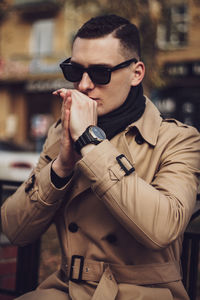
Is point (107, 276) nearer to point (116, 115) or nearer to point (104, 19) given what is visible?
point (116, 115)

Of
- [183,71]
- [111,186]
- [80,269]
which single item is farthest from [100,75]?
[183,71]

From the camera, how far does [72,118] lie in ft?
6.24

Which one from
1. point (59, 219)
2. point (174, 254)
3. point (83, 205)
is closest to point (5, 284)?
point (59, 219)

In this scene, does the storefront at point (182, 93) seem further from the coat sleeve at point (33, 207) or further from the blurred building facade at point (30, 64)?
the coat sleeve at point (33, 207)

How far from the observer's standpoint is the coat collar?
6.69ft

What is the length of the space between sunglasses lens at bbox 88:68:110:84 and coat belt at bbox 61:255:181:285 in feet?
2.65

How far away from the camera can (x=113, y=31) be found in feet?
7.07

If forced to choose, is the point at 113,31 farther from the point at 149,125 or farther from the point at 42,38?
the point at 42,38

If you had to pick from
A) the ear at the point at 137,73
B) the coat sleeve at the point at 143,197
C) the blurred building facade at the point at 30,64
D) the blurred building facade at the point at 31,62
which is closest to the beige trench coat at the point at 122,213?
the coat sleeve at the point at 143,197

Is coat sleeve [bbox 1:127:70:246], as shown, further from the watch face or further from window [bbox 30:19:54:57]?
window [bbox 30:19:54:57]

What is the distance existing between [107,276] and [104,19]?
122 cm

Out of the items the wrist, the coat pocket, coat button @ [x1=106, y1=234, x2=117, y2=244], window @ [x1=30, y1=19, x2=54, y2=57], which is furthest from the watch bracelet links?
window @ [x1=30, y1=19, x2=54, y2=57]

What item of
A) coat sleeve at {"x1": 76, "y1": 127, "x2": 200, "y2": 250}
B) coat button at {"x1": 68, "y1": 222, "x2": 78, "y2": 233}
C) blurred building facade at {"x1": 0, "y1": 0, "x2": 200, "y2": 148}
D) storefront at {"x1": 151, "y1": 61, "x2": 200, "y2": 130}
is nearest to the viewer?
coat sleeve at {"x1": 76, "y1": 127, "x2": 200, "y2": 250}

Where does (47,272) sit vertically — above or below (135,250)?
below
